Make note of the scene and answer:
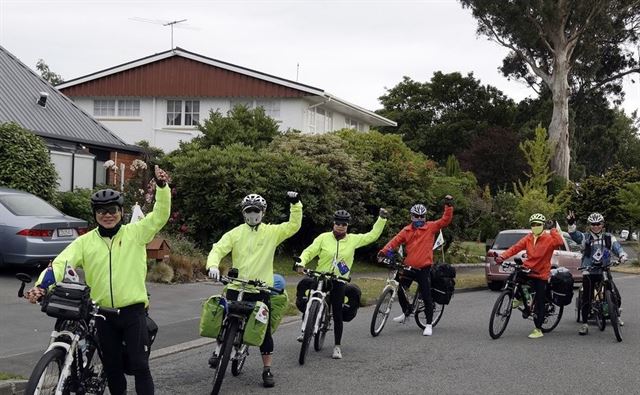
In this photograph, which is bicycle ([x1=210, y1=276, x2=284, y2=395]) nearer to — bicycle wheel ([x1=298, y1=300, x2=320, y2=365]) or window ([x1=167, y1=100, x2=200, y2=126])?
bicycle wheel ([x1=298, y1=300, x2=320, y2=365])

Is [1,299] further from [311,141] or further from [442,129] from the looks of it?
[442,129]

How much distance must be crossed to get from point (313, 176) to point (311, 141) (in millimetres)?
2445

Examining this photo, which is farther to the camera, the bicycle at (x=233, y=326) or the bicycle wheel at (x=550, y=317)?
the bicycle wheel at (x=550, y=317)

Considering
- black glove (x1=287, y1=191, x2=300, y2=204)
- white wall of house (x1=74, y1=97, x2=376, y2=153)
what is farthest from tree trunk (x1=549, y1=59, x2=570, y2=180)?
black glove (x1=287, y1=191, x2=300, y2=204)

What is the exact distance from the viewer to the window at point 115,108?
36719mm

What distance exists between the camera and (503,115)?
58.3 m

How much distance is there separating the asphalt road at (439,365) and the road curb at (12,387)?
1.24 metres

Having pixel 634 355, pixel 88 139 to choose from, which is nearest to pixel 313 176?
pixel 88 139

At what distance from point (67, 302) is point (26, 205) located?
9671 millimetres

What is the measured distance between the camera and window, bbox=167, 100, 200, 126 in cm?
3622

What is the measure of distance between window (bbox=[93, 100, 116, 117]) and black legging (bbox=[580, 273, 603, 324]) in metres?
29.4

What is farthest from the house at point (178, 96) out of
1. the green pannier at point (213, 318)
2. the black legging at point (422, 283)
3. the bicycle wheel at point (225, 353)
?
the bicycle wheel at point (225, 353)

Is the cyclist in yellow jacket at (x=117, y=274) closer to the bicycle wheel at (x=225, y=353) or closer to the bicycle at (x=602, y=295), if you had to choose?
the bicycle wheel at (x=225, y=353)

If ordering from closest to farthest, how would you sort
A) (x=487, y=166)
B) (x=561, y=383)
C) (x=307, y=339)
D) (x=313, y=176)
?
(x=561, y=383) → (x=307, y=339) → (x=313, y=176) → (x=487, y=166)
